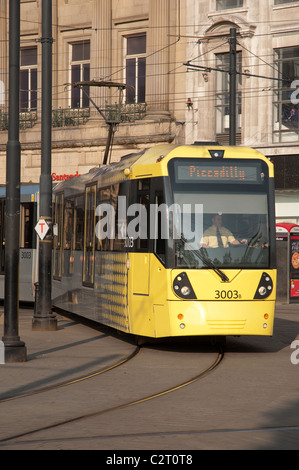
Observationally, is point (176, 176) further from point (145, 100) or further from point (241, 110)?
point (145, 100)

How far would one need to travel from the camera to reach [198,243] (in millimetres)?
13445

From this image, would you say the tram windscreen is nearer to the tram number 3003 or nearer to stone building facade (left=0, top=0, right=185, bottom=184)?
the tram number 3003

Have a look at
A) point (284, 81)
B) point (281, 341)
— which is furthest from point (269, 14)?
point (281, 341)

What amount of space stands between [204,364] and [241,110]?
22474mm

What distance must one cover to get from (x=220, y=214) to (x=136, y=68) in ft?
83.2

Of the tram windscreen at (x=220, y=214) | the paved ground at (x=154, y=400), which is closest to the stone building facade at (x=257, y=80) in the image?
the paved ground at (x=154, y=400)

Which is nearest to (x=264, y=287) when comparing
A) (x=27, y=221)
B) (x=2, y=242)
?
(x=27, y=221)

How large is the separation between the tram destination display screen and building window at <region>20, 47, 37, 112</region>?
28.0 meters

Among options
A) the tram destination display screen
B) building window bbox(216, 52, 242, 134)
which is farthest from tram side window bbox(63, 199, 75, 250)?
building window bbox(216, 52, 242, 134)

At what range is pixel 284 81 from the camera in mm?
33156

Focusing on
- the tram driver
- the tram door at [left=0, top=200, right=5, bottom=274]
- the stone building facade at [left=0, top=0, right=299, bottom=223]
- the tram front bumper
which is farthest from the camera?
the stone building facade at [left=0, top=0, right=299, bottom=223]

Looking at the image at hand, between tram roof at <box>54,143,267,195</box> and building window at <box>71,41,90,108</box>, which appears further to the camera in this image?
building window at <box>71,41,90,108</box>

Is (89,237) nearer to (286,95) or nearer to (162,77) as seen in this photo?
(286,95)

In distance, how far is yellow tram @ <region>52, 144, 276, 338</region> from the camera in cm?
1332
